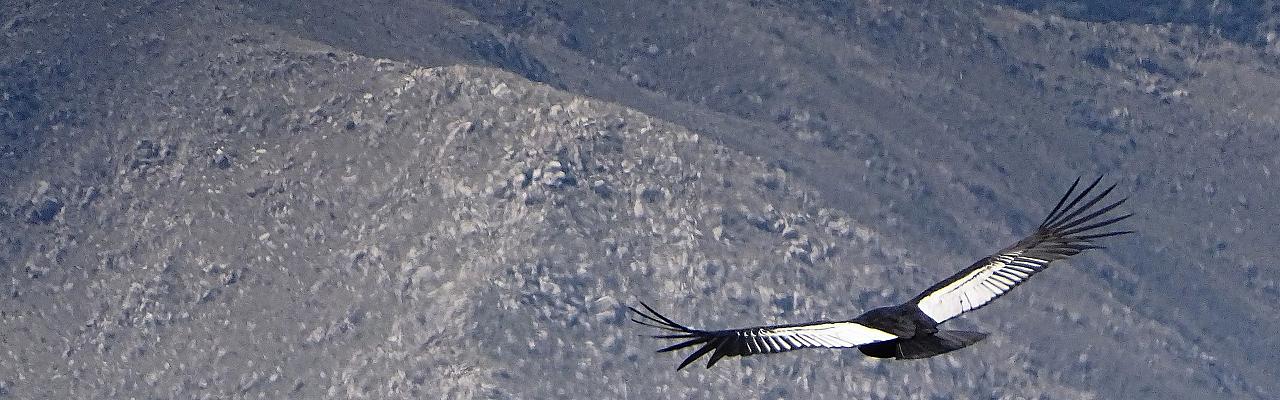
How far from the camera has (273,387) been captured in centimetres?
12494

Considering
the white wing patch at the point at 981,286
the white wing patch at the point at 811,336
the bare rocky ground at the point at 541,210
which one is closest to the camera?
the white wing patch at the point at 811,336

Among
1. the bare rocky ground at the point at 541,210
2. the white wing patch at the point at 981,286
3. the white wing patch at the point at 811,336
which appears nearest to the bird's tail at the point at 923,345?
the white wing patch at the point at 811,336

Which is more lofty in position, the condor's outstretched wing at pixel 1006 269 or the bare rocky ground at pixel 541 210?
the condor's outstretched wing at pixel 1006 269

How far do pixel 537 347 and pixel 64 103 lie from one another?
128ft

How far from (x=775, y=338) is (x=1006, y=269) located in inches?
193

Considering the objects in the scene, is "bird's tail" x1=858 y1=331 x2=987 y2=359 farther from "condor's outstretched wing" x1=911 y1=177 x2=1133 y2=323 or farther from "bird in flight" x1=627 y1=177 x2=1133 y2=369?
"condor's outstretched wing" x1=911 y1=177 x2=1133 y2=323

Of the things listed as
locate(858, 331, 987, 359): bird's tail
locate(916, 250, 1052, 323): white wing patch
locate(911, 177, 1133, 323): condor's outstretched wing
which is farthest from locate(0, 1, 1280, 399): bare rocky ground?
locate(858, 331, 987, 359): bird's tail

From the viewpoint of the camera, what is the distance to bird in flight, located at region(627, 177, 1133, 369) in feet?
88.3

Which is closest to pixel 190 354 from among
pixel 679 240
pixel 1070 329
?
pixel 679 240

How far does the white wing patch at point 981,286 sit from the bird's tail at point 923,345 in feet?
2.60

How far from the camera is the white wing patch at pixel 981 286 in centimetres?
2917

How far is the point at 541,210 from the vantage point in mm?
130875

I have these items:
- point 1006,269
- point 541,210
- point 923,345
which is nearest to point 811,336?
point 923,345

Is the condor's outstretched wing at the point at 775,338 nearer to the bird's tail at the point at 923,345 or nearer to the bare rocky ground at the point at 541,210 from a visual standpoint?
the bird's tail at the point at 923,345
